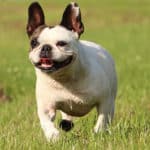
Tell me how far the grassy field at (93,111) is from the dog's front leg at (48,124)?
0.10 m

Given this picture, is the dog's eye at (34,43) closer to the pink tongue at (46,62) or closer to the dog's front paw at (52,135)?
the pink tongue at (46,62)

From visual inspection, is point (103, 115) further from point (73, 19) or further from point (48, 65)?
point (73, 19)

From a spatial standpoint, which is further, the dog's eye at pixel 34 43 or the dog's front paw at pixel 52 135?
the dog's eye at pixel 34 43

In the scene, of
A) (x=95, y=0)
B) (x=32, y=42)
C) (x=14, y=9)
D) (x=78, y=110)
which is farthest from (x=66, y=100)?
(x=95, y=0)

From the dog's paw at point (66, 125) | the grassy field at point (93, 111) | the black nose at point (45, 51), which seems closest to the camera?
the grassy field at point (93, 111)

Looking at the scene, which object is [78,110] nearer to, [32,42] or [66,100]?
[66,100]

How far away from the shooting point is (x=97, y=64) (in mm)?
7875

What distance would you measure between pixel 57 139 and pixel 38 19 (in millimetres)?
1412

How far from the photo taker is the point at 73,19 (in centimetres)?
744

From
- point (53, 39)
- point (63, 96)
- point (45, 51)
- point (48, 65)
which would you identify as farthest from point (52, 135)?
point (53, 39)

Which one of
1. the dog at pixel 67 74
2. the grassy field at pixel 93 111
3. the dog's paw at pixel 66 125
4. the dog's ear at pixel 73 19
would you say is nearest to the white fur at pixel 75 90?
the dog at pixel 67 74

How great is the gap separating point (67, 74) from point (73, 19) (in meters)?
0.60

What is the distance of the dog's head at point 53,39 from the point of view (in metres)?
7.02

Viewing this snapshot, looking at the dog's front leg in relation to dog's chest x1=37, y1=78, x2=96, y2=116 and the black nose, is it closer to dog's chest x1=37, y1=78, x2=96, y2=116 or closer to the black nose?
dog's chest x1=37, y1=78, x2=96, y2=116
